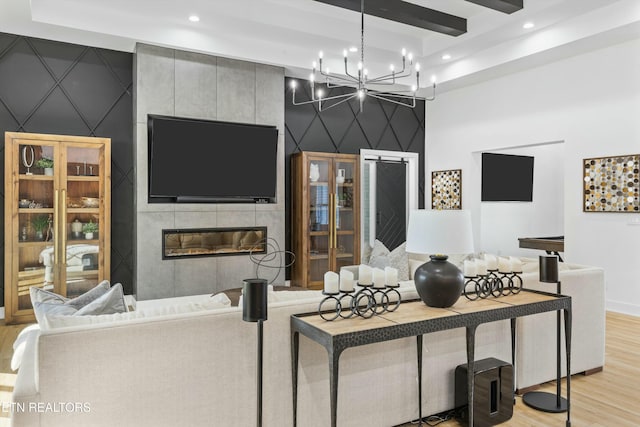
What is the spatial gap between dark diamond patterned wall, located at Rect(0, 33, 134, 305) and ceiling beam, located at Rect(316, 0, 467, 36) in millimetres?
2560

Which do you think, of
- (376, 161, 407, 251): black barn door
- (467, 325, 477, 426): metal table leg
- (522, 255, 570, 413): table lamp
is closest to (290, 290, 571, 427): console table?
(467, 325, 477, 426): metal table leg

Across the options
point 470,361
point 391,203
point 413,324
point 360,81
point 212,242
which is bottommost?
point 470,361

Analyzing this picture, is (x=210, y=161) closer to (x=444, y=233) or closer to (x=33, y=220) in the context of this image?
(x=33, y=220)

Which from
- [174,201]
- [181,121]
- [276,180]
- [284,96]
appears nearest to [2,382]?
[174,201]

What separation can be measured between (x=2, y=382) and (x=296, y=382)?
7.28 feet

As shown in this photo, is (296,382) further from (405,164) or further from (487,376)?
(405,164)

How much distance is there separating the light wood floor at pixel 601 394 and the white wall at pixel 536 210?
3.90 metres

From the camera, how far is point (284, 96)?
19.8 ft

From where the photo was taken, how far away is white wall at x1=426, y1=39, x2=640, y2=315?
15.7ft

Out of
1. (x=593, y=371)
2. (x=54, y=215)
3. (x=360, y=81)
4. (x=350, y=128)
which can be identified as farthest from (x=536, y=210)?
(x=54, y=215)

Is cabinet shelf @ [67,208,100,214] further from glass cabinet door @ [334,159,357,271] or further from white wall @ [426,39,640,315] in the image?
white wall @ [426,39,640,315]

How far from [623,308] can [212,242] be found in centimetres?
461

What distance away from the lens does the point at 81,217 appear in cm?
475

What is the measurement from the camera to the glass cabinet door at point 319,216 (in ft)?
19.8
